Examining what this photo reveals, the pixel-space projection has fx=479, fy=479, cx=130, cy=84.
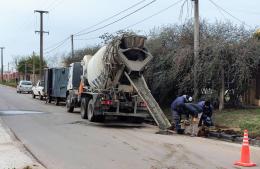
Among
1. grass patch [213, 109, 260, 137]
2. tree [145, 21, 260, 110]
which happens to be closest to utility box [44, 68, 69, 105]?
tree [145, 21, 260, 110]

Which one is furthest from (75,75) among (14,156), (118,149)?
(14,156)

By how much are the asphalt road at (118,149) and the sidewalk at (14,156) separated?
10.7 inches

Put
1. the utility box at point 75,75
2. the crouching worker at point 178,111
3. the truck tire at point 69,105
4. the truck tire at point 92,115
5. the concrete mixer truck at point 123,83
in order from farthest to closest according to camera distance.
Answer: the truck tire at point 69,105, the utility box at point 75,75, the truck tire at point 92,115, the concrete mixer truck at point 123,83, the crouching worker at point 178,111

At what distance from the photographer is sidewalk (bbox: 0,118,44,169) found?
967cm

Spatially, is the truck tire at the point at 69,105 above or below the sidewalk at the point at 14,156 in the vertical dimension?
above

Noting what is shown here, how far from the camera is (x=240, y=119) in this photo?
18.6 metres

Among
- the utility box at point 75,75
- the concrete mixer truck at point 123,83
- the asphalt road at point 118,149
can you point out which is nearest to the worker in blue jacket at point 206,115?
the asphalt road at point 118,149

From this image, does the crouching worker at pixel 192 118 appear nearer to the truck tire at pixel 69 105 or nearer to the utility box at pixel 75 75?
the utility box at pixel 75 75

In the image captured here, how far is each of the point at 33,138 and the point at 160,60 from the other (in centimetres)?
1113

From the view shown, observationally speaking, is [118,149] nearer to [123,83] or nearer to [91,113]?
[123,83]

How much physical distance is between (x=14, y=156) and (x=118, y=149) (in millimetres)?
2881

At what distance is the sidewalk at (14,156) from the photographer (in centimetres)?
967

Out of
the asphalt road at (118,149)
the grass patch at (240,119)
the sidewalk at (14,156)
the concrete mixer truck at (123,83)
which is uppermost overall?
the concrete mixer truck at (123,83)

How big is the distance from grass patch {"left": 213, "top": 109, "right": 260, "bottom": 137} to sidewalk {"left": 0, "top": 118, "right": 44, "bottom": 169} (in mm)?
7570
